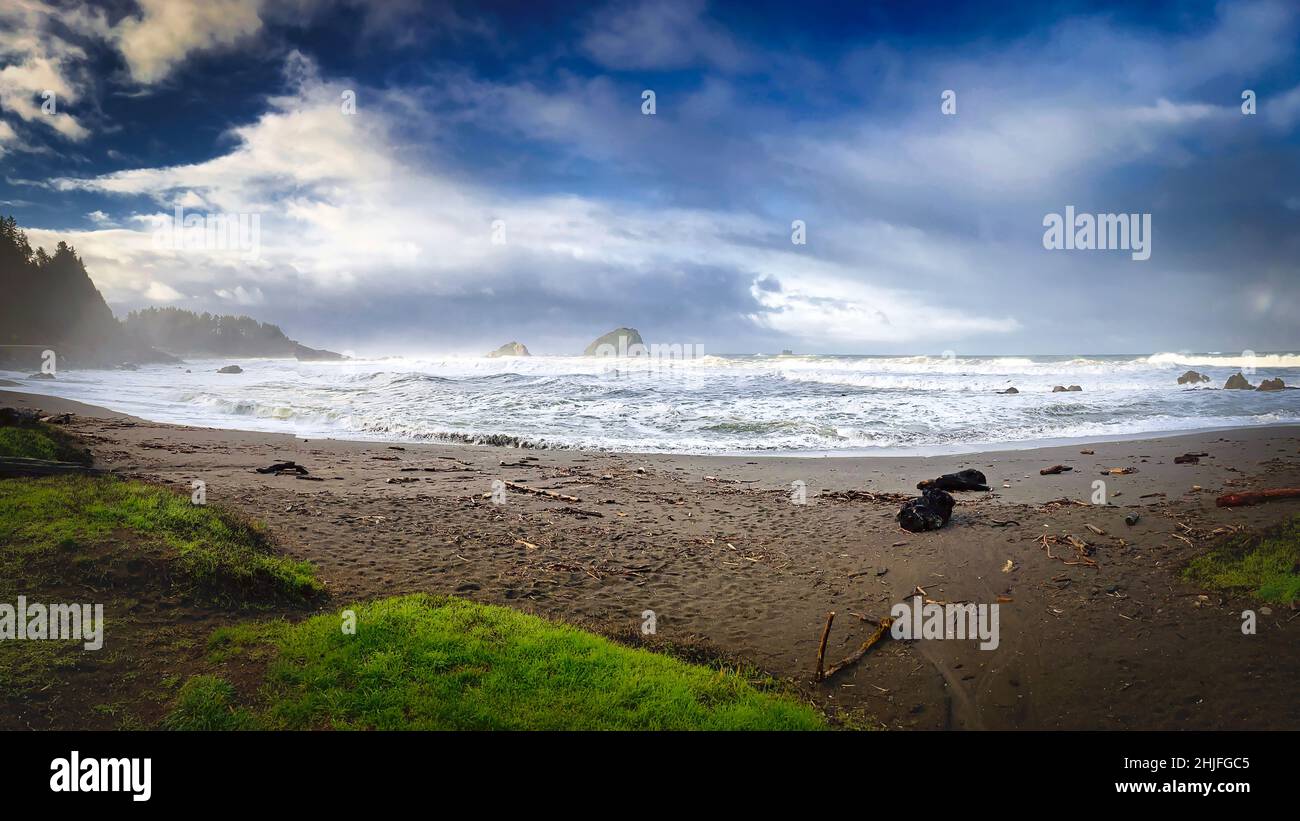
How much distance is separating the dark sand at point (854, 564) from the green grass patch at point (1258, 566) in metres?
0.23

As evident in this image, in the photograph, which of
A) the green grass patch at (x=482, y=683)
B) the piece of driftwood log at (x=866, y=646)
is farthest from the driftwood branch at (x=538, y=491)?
the piece of driftwood log at (x=866, y=646)

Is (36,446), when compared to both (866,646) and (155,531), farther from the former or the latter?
(866,646)

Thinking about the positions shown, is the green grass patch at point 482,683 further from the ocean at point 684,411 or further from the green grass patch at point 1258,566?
the ocean at point 684,411

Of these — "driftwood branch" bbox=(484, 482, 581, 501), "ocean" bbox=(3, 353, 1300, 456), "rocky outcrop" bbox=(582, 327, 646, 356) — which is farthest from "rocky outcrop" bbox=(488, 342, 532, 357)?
"driftwood branch" bbox=(484, 482, 581, 501)

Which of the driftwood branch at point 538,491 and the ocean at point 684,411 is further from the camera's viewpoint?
the ocean at point 684,411

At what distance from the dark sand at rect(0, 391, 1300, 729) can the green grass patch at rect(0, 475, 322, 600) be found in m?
0.62

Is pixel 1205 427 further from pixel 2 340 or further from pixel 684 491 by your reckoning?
pixel 2 340

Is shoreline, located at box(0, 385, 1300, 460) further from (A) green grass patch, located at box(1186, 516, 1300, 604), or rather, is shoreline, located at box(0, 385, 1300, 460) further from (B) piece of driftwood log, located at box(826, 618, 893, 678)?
(B) piece of driftwood log, located at box(826, 618, 893, 678)

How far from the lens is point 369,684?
4316 mm

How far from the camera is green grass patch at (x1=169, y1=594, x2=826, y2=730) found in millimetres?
3992

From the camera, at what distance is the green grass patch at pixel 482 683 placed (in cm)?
399

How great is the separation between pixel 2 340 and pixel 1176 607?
87.0 meters

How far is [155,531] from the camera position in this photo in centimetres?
680
